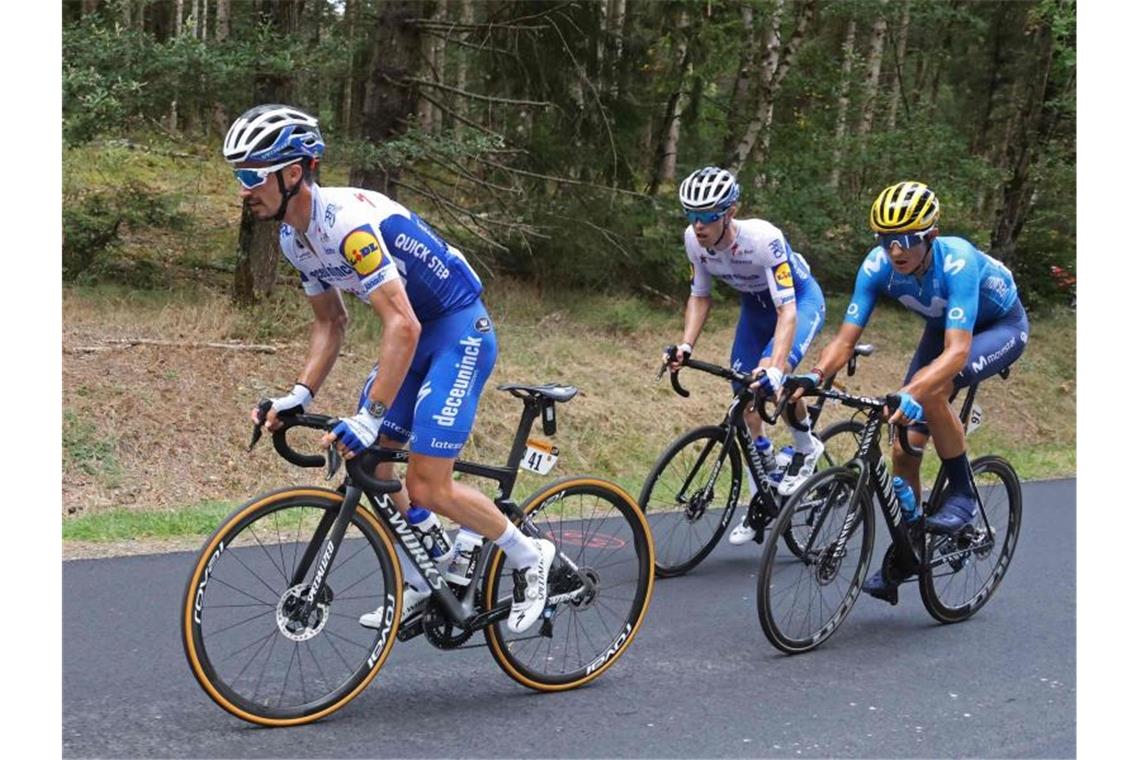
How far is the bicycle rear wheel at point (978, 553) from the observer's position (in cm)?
629

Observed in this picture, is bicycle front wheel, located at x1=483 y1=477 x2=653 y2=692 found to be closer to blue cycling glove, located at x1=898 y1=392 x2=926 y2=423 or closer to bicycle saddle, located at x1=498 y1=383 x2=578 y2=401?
bicycle saddle, located at x1=498 y1=383 x2=578 y2=401

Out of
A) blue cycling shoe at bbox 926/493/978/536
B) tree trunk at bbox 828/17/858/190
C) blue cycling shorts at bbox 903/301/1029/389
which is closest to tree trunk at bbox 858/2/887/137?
tree trunk at bbox 828/17/858/190

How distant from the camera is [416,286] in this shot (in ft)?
15.3

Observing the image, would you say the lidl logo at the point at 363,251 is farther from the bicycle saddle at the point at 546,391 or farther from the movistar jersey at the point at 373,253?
the bicycle saddle at the point at 546,391

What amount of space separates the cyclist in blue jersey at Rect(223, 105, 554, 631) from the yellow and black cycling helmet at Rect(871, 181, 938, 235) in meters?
2.22

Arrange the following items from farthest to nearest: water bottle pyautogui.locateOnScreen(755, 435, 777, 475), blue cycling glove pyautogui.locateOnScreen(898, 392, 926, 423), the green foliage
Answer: the green foliage, water bottle pyautogui.locateOnScreen(755, 435, 777, 475), blue cycling glove pyautogui.locateOnScreen(898, 392, 926, 423)

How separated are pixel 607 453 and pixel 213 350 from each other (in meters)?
4.39

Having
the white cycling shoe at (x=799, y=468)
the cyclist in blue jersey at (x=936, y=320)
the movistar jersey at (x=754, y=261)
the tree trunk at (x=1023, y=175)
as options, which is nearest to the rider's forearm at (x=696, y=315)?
the movistar jersey at (x=754, y=261)

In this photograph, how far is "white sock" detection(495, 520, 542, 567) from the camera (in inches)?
189

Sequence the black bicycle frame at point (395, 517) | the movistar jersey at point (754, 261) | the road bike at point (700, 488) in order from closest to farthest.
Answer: the black bicycle frame at point (395, 517) → the road bike at point (700, 488) → the movistar jersey at point (754, 261)

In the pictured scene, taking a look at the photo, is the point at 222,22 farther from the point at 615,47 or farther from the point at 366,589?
the point at 366,589

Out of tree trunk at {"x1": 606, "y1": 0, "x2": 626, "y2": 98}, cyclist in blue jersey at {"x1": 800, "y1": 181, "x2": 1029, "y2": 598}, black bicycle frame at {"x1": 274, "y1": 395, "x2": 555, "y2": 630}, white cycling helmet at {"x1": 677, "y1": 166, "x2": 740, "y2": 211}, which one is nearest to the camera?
black bicycle frame at {"x1": 274, "y1": 395, "x2": 555, "y2": 630}

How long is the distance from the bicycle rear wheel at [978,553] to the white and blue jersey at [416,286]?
2.89 meters

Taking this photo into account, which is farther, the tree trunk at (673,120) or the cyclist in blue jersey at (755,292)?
the tree trunk at (673,120)
